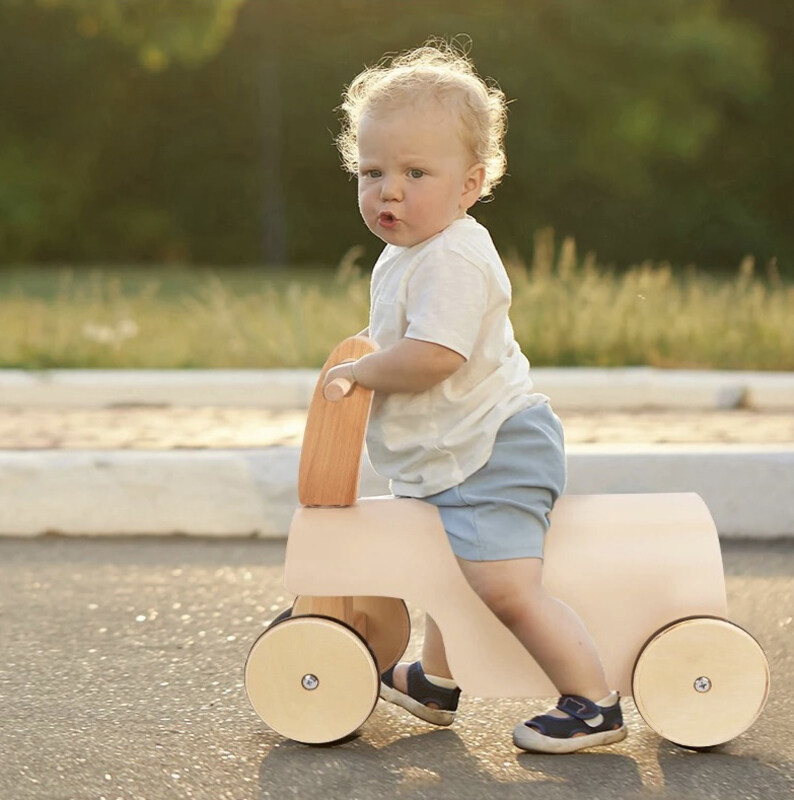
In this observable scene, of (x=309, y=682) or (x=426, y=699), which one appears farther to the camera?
(x=426, y=699)

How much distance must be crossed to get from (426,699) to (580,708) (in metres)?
0.36

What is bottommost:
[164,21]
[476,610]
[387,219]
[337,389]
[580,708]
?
[580,708]

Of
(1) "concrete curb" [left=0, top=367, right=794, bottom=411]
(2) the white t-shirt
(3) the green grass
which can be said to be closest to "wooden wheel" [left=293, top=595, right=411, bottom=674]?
(2) the white t-shirt

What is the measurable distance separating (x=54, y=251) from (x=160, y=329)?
1935cm

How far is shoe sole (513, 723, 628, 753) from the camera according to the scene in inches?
103

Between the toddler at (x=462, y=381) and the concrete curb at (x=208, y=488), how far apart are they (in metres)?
1.86

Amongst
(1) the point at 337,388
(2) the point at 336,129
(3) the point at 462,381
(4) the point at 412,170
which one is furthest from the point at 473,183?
(2) the point at 336,129

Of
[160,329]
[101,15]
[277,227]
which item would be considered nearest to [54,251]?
[277,227]

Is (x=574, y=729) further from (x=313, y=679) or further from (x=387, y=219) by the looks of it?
(x=387, y=219)

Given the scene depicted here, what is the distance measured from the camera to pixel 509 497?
2.63 m

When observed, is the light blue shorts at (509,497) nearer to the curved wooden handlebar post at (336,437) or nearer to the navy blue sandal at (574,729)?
the curved wooden handlebar post at (336,437)

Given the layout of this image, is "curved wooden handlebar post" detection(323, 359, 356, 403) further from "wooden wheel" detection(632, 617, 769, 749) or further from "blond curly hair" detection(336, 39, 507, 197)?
"wooden wheel" detection(632, 617, 769, 749)

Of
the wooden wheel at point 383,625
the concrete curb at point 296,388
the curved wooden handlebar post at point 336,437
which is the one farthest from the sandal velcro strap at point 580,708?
the concrete curb at point 296,388

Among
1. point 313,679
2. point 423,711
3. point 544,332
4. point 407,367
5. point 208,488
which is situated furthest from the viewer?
point 544,332
